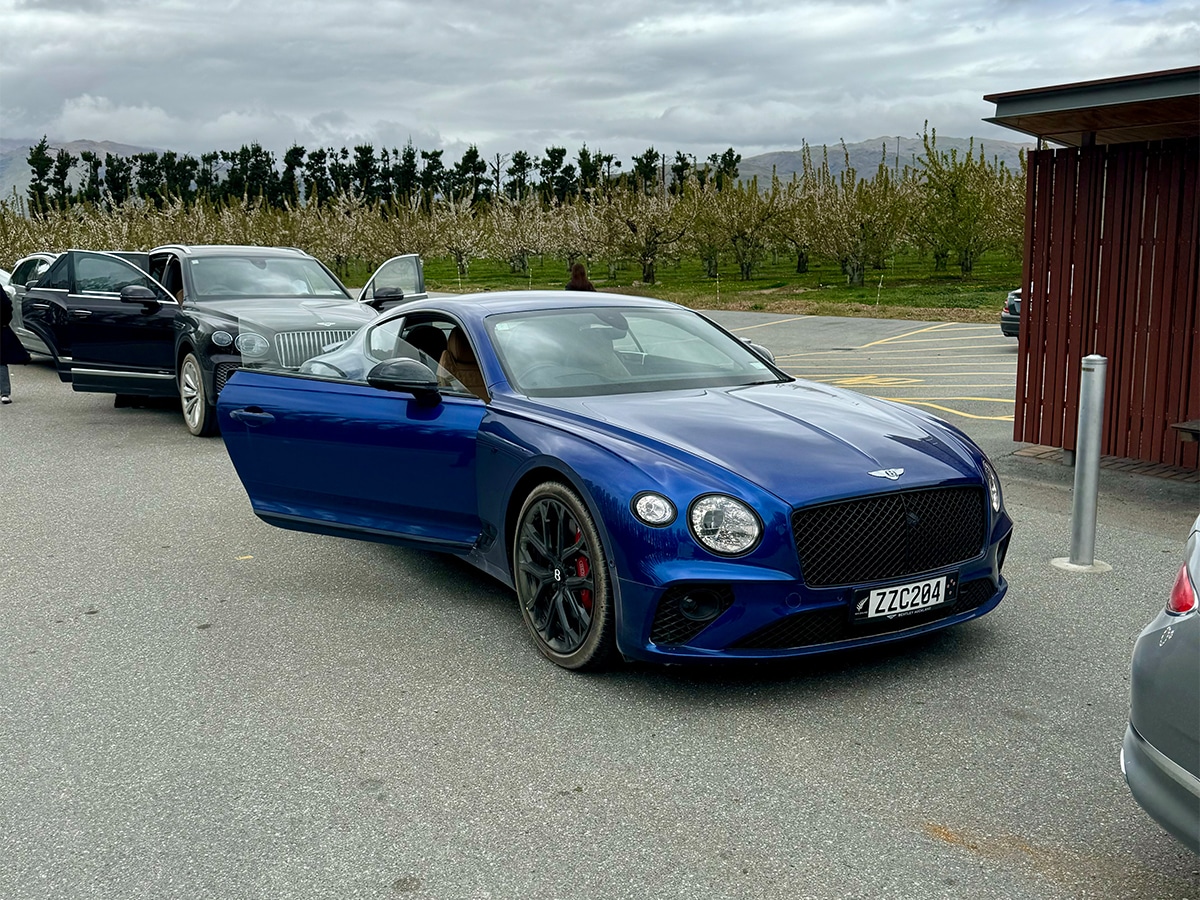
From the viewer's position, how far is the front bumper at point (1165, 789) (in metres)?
2.44

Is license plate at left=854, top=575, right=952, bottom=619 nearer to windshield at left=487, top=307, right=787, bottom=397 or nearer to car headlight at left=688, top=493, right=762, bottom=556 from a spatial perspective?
car headlight at left=688, top=493, right=762, bottom=556

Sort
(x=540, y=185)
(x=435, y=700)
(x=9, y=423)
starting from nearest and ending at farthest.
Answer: (x=435, y=700), (x=9, y=423), (x=540, y=185)

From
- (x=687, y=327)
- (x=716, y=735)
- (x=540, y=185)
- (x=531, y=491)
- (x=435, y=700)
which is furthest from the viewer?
(x=540, y=185)

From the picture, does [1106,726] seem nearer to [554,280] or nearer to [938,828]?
[938,828]

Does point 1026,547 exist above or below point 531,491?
below

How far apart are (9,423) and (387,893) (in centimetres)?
1036

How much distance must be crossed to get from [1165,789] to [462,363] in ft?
12.2

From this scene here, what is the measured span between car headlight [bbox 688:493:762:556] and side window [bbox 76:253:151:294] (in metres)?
9.19

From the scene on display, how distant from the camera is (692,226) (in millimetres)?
42000

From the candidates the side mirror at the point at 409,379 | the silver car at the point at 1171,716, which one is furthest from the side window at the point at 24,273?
the silver car at the point at 1171,716

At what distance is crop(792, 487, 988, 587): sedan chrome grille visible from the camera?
13.3 ft

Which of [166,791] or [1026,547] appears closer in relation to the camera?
[166,791]

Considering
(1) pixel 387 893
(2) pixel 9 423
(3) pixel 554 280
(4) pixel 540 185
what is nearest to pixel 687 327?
(1) pixel 387 893

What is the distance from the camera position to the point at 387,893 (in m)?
2.96
